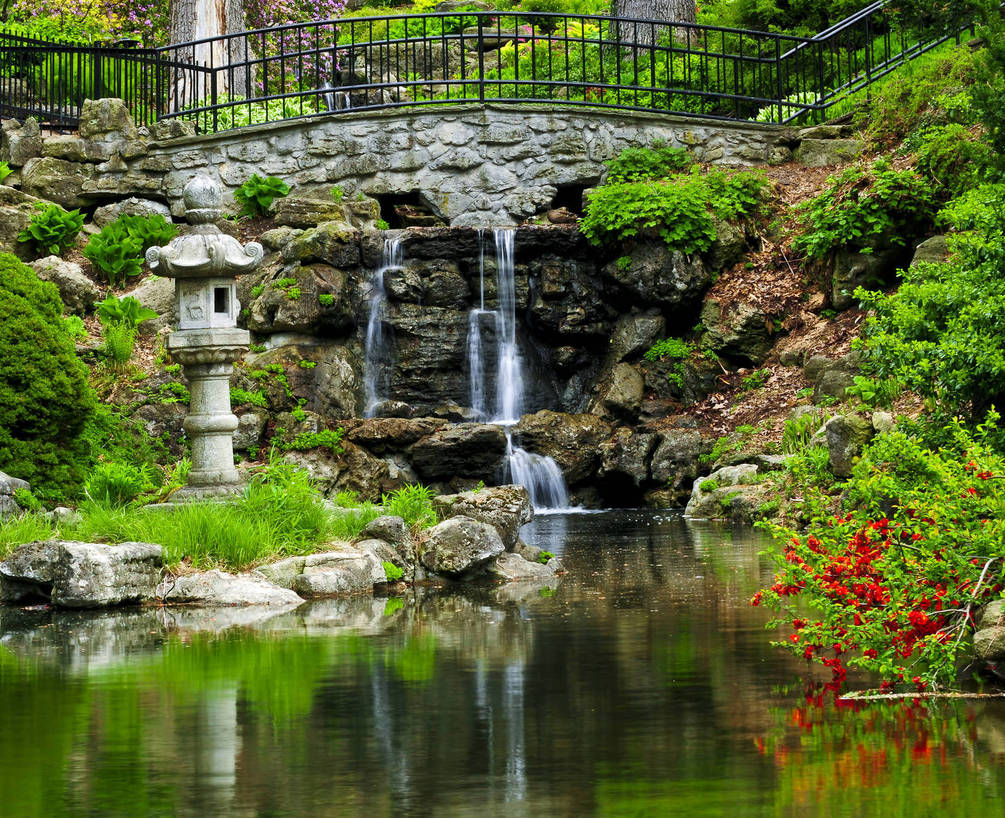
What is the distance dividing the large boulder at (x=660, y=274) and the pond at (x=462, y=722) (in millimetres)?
10033

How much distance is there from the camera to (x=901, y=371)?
9.98 m

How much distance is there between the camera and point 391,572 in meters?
10.4

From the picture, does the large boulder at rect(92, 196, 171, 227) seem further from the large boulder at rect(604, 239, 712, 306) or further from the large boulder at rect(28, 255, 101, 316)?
the large boulder at rect(604, 239, 712, 306)

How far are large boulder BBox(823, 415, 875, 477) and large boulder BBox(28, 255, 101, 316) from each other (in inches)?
383

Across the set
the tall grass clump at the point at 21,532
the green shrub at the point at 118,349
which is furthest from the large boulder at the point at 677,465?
the tall grass clump at the point at 21,532

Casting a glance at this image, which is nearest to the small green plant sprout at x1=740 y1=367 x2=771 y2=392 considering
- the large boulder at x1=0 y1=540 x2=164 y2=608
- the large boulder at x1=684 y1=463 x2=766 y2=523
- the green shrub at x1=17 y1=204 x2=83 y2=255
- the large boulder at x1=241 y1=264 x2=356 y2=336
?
the large boulder at x1=684 y1=463 x2=766 y2=523

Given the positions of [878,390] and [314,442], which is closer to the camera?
[878,390]

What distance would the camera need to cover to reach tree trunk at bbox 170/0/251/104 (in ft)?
74.9

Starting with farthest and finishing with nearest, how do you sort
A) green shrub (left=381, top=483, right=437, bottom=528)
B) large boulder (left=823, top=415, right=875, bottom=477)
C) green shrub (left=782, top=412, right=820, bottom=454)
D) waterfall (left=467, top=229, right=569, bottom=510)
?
waterfall (left=467, top=229, right=569, bottom=510) < green shrub (left=782, top=412, right=820, bottom=454) < large boulder (left=823, top=415, right=875, bottom=477) < green shrub (left=381, top=483, right=437, bottom=528)

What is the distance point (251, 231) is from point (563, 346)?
476cm

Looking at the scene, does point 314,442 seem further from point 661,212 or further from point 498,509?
point 661,212

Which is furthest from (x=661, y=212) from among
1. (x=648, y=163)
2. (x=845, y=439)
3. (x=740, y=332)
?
(x=845, y=439)

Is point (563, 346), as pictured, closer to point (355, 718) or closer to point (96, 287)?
point (96, 287)

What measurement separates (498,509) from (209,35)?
14709 millimetres
